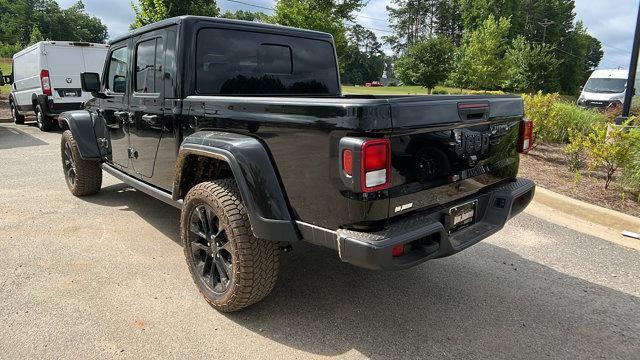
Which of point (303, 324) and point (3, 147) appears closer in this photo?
point (303, 324)

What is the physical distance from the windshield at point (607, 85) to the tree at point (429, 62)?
15605mm

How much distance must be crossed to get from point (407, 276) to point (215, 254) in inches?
61.7

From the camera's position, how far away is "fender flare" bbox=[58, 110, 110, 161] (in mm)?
4805

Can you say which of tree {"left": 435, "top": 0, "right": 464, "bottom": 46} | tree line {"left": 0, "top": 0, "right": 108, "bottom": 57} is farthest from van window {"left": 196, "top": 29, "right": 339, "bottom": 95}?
tree line {"left": 0, "top": 0, "right": 108, "bottom": 57}

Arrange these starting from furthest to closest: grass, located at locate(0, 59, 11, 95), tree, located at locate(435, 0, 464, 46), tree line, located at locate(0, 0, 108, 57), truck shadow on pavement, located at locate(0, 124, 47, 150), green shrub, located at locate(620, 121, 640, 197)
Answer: tree line, located at locate(0, 0, 108, 57), tree, located at locate(435, 0, 464, 46), grass, located at locate(0, 59, 11, 95), truck shadow on pavement, located at locate(0, 124, 47, 150), green shrub, located at locate(620, 121, 640, 197)

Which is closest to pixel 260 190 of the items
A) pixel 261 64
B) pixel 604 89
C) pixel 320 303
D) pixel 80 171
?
pixel 320 303

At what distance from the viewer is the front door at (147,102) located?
352cm

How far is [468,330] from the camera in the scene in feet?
9.11

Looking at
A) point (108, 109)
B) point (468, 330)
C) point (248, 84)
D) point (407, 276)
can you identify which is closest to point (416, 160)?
point (468, 330)

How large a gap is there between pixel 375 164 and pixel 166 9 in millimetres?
13255

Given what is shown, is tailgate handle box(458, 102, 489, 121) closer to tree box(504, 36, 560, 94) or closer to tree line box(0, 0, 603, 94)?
tree line box(0, 0, 603, 94)

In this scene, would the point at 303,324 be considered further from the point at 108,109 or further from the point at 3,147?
the point at 3,147

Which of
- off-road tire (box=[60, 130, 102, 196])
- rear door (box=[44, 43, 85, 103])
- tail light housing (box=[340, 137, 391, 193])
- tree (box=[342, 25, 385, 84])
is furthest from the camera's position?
tree (box=[342, 25, 385, 84])

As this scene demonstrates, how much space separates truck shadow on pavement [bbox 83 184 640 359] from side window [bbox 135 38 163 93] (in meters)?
1.88
